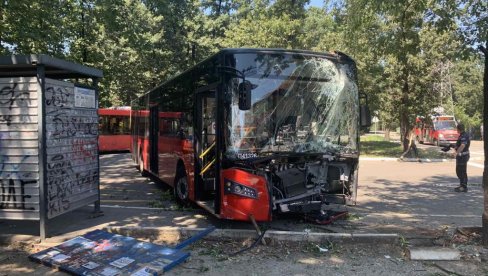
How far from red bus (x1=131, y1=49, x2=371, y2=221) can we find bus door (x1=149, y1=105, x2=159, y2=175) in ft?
13.1

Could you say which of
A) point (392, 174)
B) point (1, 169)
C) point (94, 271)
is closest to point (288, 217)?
point (94, 271)

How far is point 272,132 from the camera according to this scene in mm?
7164

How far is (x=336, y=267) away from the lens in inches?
229

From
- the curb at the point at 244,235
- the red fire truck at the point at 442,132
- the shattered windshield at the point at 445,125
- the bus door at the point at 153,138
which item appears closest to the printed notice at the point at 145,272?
the curb at the point at 244,235

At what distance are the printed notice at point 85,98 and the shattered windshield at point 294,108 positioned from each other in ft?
9.03

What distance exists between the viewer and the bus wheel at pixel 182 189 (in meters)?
9.38

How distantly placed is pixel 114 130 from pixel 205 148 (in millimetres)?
20379

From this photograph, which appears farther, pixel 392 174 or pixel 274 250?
pixel 392 174

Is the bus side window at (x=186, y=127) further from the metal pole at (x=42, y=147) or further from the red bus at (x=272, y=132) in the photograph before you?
the metal pole at (x=42, y=147)

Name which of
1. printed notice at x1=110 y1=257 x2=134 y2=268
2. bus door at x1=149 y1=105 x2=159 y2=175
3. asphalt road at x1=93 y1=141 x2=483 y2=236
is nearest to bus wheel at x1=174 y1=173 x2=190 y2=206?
asphalt road at x1=93 y1=141 x2=483 y2=236

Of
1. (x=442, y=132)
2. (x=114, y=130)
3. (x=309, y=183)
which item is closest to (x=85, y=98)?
(x=309, y=183)

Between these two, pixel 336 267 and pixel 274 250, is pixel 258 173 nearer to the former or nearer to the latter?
pixel 274 250

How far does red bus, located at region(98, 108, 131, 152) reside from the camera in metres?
26.7

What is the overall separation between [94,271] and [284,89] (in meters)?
3.98
